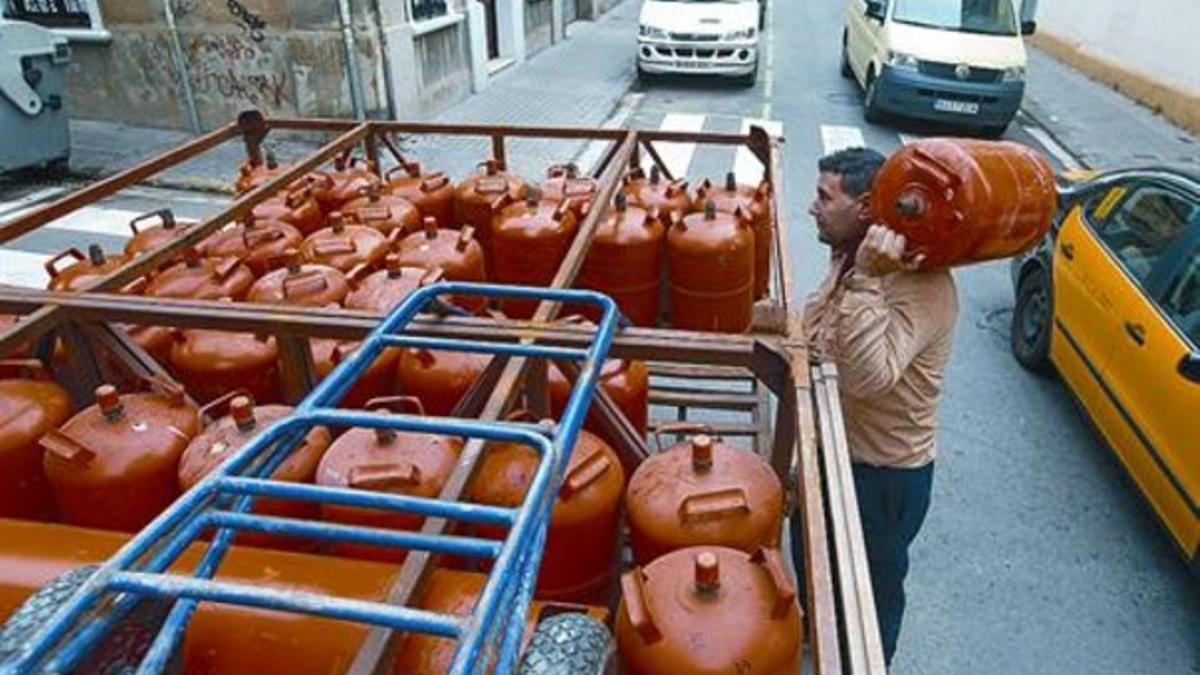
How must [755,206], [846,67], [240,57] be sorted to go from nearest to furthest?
[755,206]
[240,57]
[846,67]

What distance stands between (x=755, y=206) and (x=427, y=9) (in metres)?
8.67

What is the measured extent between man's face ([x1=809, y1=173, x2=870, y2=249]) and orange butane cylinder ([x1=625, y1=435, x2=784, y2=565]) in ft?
2.94

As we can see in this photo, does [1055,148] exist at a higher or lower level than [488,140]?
lower

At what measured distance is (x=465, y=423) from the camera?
1.80 metres

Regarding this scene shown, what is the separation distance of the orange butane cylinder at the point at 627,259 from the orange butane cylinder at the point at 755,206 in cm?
40

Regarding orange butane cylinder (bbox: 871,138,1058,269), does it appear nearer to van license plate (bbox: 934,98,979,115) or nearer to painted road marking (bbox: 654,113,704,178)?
painted road marking (bbox: 654,113,704,178)

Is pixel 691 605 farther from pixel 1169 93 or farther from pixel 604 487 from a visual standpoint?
pixel 1169 93

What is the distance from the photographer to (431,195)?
4555 millimetres

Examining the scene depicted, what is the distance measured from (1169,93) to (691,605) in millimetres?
14492

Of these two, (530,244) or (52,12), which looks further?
(52,12)

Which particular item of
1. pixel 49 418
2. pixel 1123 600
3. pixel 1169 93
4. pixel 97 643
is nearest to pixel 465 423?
pixel 97 643

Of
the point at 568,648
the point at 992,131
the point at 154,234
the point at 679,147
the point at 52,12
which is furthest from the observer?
the point at 992,131

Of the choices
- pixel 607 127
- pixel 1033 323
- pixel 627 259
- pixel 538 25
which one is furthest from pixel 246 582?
pixel 538 25

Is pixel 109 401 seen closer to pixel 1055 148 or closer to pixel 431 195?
pixel 431 195
